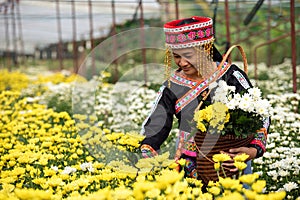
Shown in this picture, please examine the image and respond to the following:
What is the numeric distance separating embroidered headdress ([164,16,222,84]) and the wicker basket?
504 mm

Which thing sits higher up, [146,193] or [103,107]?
[146,193]

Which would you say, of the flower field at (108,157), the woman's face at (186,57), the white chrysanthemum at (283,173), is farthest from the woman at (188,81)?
the white chrysanthemum at (283,173)

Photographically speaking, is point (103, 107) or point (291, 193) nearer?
point (291, 193)

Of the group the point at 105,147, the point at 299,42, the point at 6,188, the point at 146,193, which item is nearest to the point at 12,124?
the point at 105,147

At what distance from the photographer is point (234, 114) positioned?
8.65 ft

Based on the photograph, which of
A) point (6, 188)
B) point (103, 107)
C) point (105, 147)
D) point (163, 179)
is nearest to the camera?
point (163, 179)

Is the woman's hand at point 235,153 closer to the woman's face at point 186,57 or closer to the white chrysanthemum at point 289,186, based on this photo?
the white chrysanthemum at point 289,186

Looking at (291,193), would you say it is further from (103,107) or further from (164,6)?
(164,6)

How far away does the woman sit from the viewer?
2979 millimetres

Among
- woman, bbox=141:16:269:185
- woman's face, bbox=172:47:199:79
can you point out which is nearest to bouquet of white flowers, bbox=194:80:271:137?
woman, bbox=141:16:269:185

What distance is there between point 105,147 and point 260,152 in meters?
1.24

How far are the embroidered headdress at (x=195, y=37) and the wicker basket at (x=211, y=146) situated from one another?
50 cm

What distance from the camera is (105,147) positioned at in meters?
3.72

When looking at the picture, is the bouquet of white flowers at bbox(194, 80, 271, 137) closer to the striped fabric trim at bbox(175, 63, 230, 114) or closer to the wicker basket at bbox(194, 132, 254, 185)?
the wicker basket at bbox(194, 132, 254, 185)
